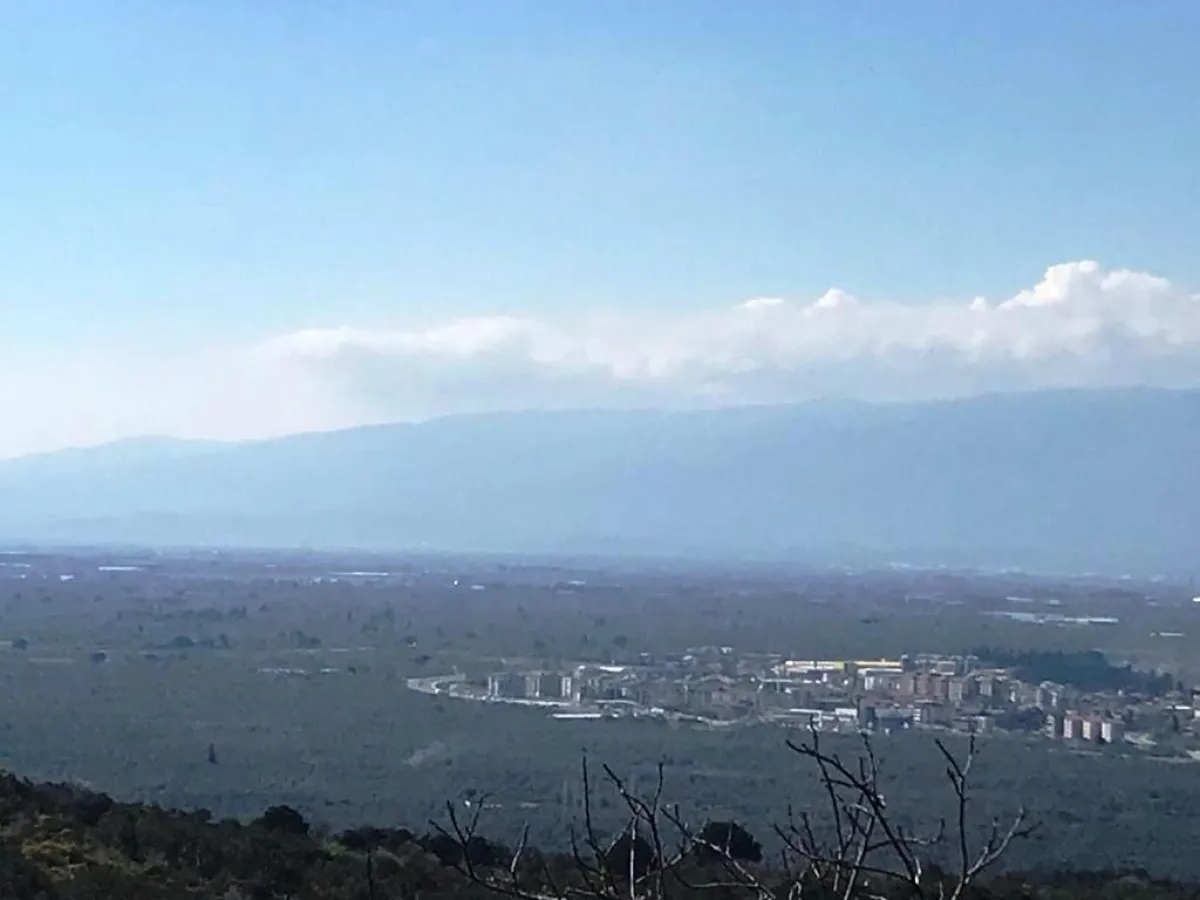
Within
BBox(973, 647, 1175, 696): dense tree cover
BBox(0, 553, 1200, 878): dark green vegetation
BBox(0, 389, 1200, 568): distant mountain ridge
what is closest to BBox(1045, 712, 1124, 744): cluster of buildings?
BBox(0, 553, 1200, 878): dark green vegetation

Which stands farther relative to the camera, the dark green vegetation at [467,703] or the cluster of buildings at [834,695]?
the cluster of buildings at [834,695]

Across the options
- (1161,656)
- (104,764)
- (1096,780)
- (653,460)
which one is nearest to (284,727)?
(104,764)

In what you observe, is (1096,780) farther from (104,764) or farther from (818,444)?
(818,444)

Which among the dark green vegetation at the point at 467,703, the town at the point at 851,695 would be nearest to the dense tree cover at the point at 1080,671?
the town at the point at 851,695

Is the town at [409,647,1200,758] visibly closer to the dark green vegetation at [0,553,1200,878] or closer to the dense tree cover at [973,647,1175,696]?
the dense tree cover at [973,647,1175,696]

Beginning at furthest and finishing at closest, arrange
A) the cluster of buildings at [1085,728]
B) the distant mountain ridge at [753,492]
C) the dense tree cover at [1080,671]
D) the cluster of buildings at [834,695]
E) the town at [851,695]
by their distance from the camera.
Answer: the distant mountain ridge at [753,492] < the dense tree cover at [1080,671] < the cluster of buildings at [834,695] < the town at [851,695] < the cluster of buildings at [1085,728]

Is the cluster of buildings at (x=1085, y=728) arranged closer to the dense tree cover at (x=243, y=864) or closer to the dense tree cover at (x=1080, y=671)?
the dense tree cover at (x=1080, y=671)
